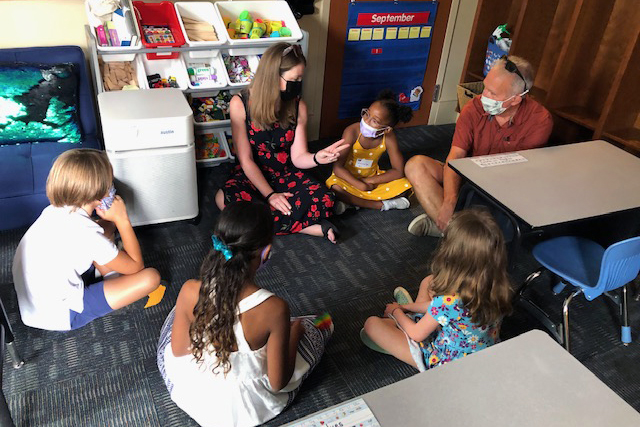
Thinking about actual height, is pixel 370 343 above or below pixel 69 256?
below

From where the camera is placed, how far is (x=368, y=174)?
2996 mm

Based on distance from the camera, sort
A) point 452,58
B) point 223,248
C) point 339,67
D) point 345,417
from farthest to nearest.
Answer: point 452,58 < point 339,67 < point 223,248 < point 345,417

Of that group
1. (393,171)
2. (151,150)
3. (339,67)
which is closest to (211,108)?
(151,150)

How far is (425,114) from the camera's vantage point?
4.07 meters

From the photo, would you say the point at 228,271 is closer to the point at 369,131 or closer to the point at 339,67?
the point at 369,131

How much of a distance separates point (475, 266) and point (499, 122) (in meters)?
1.26

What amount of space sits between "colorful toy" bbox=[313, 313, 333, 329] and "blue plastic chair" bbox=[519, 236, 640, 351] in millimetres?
894

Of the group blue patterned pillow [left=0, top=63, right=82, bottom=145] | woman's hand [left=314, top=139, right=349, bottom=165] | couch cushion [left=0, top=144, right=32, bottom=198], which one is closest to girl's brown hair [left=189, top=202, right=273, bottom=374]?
woman's hand [left=314, top=139, right=349, bottom=165]

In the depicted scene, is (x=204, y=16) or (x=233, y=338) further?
(x=204, y=16)

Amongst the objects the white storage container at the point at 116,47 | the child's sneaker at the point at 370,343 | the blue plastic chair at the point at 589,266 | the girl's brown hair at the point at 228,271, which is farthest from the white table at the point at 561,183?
the white storage container at the point at 116,47

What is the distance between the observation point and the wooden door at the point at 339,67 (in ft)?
10.9

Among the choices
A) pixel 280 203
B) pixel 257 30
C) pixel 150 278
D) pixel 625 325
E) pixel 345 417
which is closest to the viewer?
pixel 345 417

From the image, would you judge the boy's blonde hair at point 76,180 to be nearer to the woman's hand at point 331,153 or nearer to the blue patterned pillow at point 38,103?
the blue patterned pillow at point 38,103

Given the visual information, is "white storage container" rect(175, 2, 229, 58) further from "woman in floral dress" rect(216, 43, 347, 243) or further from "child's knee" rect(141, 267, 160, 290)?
"child's knee" rect(141, 267, 160, 290)
